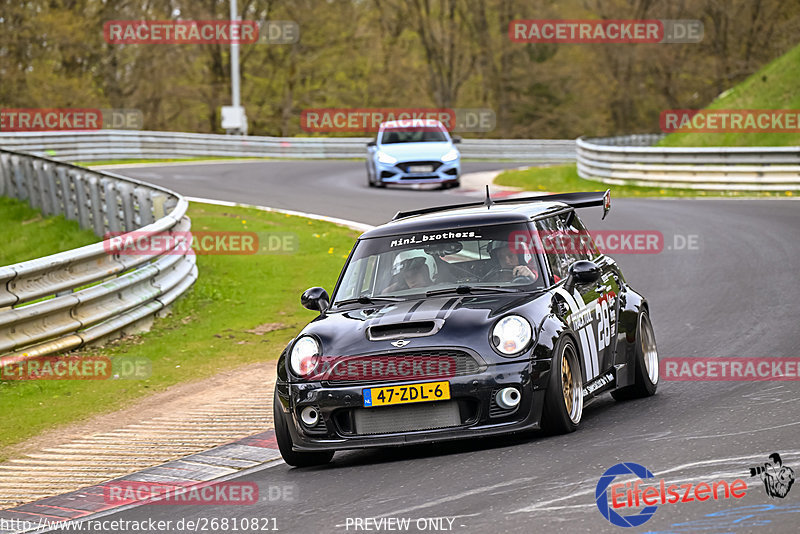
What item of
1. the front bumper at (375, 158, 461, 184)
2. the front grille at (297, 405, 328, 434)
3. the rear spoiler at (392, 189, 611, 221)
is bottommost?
the front bumper at (375, 158, 461, 184)

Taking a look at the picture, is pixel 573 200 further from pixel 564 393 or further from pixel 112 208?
pixel 112 208

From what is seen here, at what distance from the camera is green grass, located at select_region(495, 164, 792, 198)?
84.4 ft

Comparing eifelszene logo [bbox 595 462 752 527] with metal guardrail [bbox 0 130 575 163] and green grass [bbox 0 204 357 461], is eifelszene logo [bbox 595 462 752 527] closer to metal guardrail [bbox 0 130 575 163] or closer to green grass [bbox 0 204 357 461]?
green grass [bbox 0 204 357 461]

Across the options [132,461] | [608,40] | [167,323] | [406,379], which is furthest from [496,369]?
[608,40]

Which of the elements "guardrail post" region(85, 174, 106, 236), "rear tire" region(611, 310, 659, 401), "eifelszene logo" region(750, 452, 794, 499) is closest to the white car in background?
"guardrail post" region(85, 174, 106, 236)

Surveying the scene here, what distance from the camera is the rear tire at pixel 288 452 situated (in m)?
A: 7.45

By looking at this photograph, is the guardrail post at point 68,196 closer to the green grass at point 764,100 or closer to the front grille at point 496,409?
the front grille at point 496,409

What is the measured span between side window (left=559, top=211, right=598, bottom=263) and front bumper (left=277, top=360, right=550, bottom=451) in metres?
1.82

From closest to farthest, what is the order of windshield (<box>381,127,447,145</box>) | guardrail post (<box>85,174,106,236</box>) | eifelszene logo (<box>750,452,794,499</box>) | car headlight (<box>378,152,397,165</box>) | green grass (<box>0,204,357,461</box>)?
eifelszene logo (<box>750,452,794,499</box>) → green grass (<box>0,204,357,461</box>) → guardrail post (<box>85,174,106,236</box>) → car headlight (<box>378,152,397,165</box>) → windshield (<box>381,127,447,145</box>)

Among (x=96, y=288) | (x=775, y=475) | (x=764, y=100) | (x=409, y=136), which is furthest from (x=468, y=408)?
(x=764, y=100)

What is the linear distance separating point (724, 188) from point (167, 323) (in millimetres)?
15947

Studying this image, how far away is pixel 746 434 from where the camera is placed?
270 inches

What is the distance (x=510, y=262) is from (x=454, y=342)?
1.15m

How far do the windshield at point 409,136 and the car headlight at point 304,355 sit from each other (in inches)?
873
